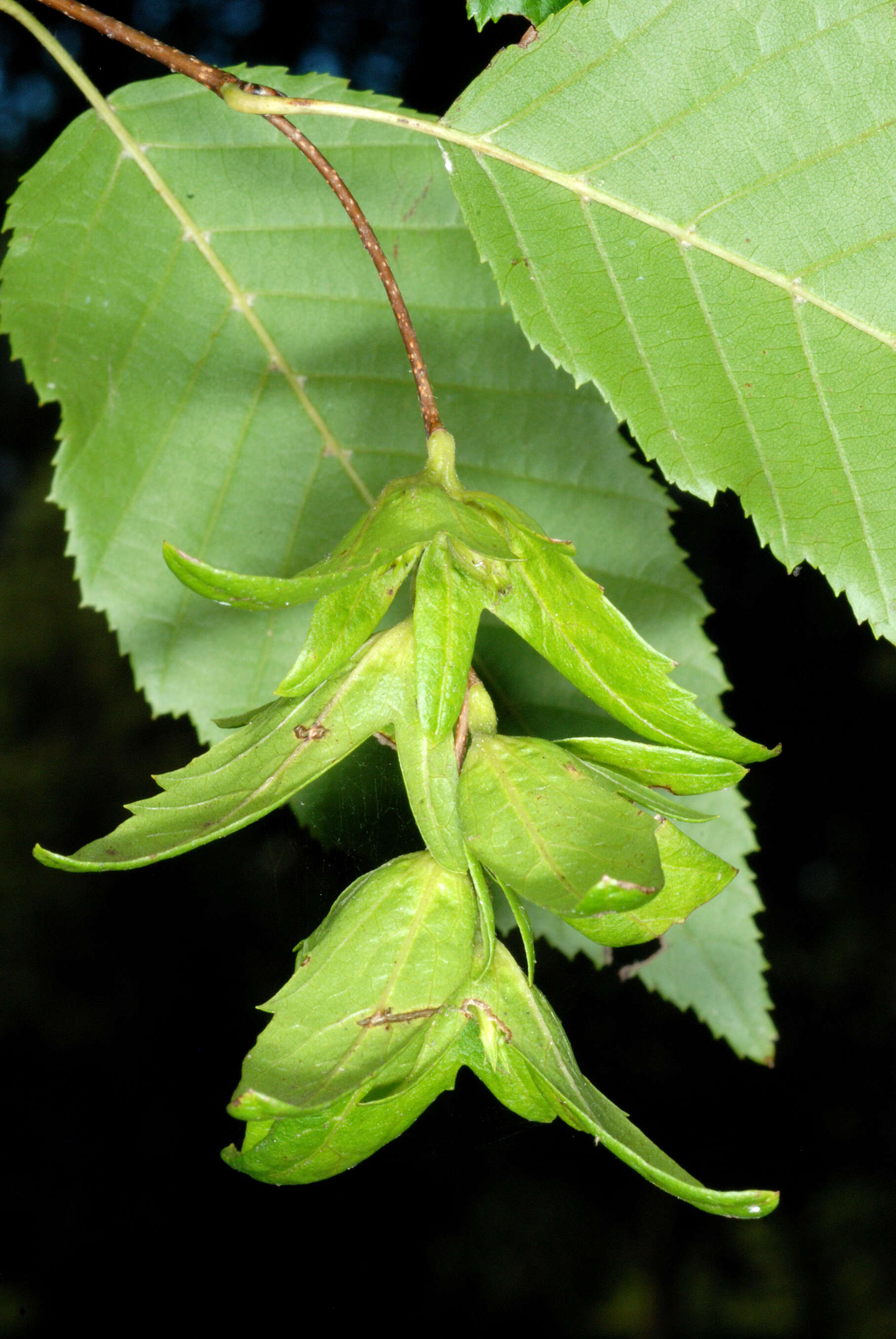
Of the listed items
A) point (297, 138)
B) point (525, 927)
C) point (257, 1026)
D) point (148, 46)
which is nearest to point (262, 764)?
point (525, 927)

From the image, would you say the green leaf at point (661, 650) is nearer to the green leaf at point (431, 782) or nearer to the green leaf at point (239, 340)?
the green leaf at point (239, 340)

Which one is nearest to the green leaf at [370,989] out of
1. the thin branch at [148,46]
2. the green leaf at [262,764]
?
the green leaf at [262,764]

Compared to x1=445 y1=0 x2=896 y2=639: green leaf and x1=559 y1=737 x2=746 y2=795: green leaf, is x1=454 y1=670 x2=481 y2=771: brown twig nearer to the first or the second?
x1=559 y1=737 x2=746 y2=795: green leaf

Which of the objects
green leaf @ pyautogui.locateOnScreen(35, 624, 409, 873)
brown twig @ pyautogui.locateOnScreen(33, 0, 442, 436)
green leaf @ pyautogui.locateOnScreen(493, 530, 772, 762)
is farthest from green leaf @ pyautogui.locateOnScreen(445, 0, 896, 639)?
green leaf @ pyautogui.locateOnScreen(35, 624, 409, 873)

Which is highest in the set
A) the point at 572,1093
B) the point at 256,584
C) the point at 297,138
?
the point at 297,138

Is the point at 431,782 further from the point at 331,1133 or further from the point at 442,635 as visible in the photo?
the point at 331,1133

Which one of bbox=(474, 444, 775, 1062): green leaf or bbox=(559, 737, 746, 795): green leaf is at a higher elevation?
bbox=(559, 737, 746, 795): green leaf

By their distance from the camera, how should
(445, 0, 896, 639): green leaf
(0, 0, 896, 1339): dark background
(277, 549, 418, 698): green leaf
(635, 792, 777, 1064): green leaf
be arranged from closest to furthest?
(277, 549, 418, 698): green leaf
(445, 0, 896, 639): green leaf
(635, 792, 777, 1064): green leaf
(0, 0, 896, 1339): dark background

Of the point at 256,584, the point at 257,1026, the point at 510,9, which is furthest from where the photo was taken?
the point at 257,1026
